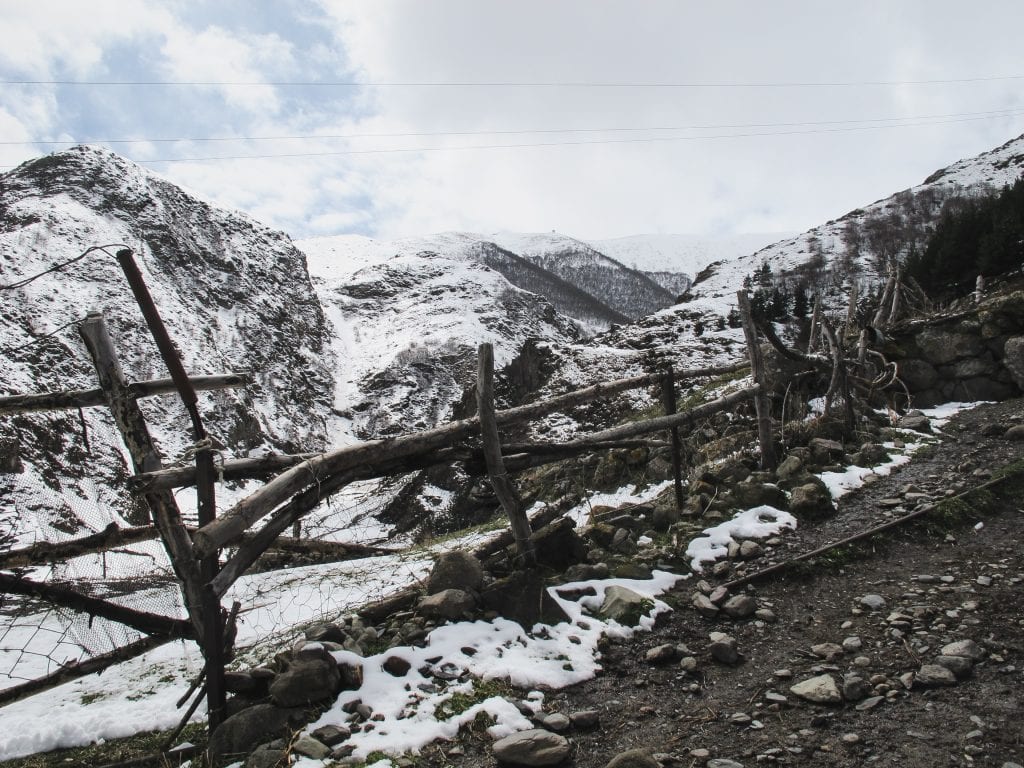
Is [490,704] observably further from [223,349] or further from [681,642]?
[223,349]

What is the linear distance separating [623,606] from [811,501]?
111 inches

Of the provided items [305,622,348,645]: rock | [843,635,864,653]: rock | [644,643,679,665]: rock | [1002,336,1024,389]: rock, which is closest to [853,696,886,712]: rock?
[843,635,864,653]: rock

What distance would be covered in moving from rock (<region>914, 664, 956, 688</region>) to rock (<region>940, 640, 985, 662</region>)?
24cm

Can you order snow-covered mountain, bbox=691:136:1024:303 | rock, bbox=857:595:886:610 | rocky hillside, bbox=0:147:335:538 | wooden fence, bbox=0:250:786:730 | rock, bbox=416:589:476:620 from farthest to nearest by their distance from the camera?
snow-covered mountain, bbox=691:136:1024:303
rocky hillside, bbox=0:147:335:538
rock, bbox=416:589:476:620
rock, bbox=857:595:886:610
wooden fence, bbox=0:250:786:730

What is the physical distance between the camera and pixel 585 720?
2895 mm

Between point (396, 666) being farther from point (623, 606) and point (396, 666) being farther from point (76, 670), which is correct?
point (76, 670)

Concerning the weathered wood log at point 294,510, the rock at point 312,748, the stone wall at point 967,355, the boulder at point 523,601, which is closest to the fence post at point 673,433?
the boulder at point 523,601

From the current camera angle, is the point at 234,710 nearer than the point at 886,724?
No

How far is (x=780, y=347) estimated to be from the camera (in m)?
8.39

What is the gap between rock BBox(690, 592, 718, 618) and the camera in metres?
4.04

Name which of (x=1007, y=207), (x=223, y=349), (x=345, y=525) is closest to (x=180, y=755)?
(x=345, y=525)

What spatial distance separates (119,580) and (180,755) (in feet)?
4.89

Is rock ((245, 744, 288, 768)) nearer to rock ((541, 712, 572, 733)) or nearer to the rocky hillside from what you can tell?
rock ((541, 712, 572, 733))

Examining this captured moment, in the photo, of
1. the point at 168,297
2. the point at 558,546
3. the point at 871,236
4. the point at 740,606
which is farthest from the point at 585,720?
the point at 871,236
